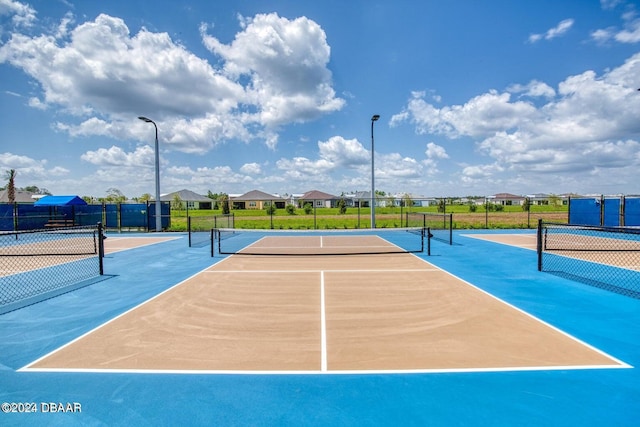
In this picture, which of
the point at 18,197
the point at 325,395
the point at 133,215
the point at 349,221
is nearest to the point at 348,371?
the point at 325,395

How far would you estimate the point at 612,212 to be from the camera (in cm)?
2309

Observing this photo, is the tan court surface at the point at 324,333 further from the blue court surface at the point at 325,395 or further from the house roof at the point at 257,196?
the house roof at the point at 257,196

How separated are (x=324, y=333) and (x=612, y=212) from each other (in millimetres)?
27959

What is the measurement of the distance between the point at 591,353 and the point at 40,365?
7.89 metres

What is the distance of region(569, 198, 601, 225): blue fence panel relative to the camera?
2423 centimetres

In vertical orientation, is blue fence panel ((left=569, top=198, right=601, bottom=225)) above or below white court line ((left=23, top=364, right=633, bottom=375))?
above

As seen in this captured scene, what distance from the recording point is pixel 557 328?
5492mm

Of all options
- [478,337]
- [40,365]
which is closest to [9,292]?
[40,365]

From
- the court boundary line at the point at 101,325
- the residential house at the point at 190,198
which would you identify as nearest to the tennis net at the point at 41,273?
the court boundary line at the point at 101,325

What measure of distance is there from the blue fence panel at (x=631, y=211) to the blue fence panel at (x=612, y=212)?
0.41m

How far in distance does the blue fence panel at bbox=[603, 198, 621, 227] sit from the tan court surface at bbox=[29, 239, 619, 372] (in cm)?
2291

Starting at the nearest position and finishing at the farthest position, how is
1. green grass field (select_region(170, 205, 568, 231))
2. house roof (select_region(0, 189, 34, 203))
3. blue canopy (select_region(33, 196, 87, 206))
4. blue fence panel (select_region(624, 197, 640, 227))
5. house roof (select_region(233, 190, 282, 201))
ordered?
1. blue fence panel (select_region(624, 197, 640, 227))
2. blue canopy (select_region(33, 196, 87, 206))
3. green grass field (select_region(170, 205, 568, 231))
4. house roof (select_region(0, 189, 34, 203))
5. house roof (select_region(233, 190, 282, 201))

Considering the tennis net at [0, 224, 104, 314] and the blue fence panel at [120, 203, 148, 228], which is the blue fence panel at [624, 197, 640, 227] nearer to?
the tennis net at [0, 224, 104, 314]

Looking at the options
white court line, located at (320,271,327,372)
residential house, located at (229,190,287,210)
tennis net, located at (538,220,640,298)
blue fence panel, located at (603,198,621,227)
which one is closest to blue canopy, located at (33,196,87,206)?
white court line, located at (320,271,327,372)
